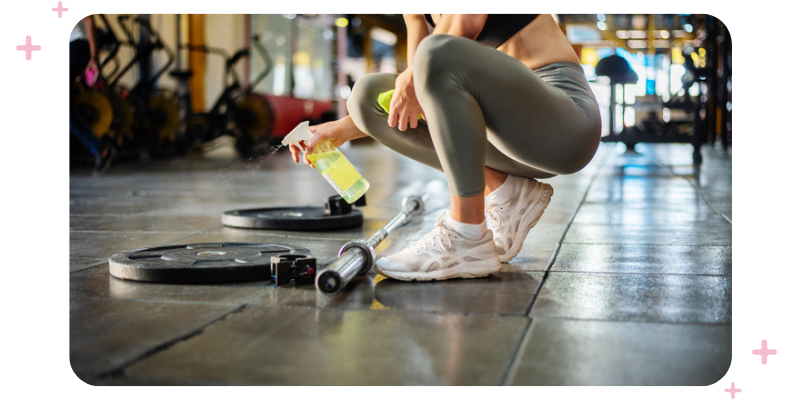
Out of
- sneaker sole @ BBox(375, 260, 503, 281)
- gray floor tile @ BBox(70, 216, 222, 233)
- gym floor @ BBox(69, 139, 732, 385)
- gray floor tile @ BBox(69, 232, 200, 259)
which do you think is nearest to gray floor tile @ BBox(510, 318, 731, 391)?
gym floor @ BBox(69, 139, 732, 385)

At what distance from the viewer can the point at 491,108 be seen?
1.42 metres

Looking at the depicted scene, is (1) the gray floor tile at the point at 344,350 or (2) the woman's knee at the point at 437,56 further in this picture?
(2) the woman's knee at the point at 437,56

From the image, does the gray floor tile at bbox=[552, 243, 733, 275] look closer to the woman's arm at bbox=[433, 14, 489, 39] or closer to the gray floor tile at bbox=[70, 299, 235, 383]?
the woman's arm at bbox=[433, 14, 489, 39]

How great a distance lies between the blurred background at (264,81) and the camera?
5.91m

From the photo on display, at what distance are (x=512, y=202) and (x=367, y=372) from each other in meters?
0.89

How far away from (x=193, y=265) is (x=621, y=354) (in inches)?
36.5

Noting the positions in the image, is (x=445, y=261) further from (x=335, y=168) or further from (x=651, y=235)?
(x=651, y=235)

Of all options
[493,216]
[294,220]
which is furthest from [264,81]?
[493,216]

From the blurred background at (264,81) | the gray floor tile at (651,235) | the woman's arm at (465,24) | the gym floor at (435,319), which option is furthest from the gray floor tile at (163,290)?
the blurred background at (264,81)

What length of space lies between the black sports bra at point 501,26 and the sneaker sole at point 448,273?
494 mm

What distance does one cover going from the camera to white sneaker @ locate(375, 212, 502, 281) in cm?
148

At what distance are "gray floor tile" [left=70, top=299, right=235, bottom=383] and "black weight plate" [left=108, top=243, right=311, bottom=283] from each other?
0.17 m

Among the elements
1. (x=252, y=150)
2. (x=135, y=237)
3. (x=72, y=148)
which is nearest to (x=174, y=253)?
(x=135, y=237)
